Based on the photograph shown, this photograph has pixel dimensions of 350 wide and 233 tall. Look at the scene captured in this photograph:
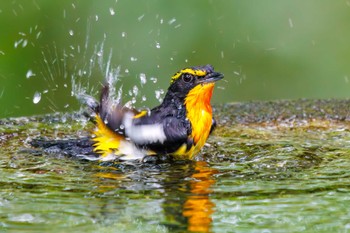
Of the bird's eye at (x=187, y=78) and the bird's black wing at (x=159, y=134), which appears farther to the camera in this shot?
the bird's eye at (x=187, y=78)

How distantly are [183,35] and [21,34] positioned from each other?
204cm

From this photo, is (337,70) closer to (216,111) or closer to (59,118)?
(216,111)

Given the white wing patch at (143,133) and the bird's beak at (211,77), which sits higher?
the bird's beak at (211,77)

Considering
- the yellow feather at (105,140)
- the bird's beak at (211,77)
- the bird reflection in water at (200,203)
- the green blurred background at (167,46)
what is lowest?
the bird reflection in water at (200,203)

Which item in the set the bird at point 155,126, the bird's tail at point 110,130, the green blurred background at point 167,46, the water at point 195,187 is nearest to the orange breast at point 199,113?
the bird at point 155,126

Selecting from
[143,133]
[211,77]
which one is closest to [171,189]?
[143,133]

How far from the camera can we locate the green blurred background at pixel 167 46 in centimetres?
905

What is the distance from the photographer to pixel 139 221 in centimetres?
301

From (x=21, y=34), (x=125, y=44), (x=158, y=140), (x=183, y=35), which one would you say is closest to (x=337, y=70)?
(x=183, y=35)

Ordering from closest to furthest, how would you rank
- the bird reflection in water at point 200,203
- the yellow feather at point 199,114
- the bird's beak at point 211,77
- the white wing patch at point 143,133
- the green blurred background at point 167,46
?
the bird reflection in water at point 200,203 < the white wing patch at point 143,133 < the yellow feather at point 199,114 < the bird's beak at point 211,77 < the green blurred background at point 167,46

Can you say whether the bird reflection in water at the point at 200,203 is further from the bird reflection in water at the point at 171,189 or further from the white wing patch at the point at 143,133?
the white wing patch at the point at 143,133

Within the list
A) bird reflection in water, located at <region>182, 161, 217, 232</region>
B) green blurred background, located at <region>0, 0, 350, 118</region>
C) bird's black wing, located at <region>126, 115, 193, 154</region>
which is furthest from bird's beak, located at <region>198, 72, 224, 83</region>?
green blurred background, located at <region>0, 0, 350, 118</region>

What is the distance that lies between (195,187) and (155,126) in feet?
3.33

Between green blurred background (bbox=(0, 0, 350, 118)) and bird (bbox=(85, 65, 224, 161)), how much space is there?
13.0 feet
